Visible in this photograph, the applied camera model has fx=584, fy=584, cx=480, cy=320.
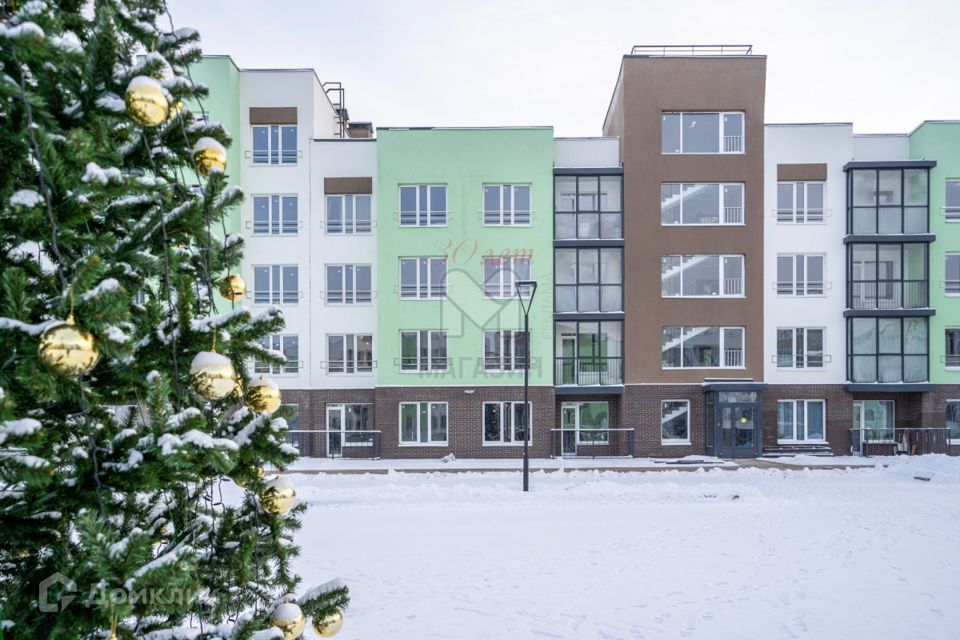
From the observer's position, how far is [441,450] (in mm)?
23734

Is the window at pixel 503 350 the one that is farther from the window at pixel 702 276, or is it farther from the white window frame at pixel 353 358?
the window at pixel 702 276

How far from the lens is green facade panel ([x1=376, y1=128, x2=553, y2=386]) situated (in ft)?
78.2

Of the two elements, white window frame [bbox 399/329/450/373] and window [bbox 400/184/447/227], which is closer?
white window frame [bbox 399/329/450/373]

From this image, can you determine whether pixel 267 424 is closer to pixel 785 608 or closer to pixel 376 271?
pixel 785 608

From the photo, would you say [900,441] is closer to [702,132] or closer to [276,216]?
[702,132]

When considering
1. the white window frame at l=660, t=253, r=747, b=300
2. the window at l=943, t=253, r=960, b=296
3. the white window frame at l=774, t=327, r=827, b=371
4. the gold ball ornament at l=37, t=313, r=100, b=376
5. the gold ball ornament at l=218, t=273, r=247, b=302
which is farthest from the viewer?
the window at l=943, t=253, r=960, b=296

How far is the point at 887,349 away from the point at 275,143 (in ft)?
89.1

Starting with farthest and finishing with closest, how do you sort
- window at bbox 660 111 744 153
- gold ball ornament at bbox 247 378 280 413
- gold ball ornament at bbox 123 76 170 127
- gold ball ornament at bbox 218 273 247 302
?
1. window at bbox 660 111 744 153
2. gold ball ornament at bbox 218 273 247 302
3. gold ball ornament at bbox 247 378 280 413
4. gold ball ornament at bbox 123 76 170 127

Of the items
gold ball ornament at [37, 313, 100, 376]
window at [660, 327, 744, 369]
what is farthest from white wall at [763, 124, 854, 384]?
gold ball ornament at [37, 313, 100, 376]

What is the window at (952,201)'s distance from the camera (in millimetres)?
24641

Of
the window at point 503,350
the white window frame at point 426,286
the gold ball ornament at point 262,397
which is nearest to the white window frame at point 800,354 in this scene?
the window at point 503,350

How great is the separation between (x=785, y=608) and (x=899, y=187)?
80.9 ft

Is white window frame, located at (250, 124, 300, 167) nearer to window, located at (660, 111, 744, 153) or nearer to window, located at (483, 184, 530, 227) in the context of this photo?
window, located at (483, 184, 530, 227)

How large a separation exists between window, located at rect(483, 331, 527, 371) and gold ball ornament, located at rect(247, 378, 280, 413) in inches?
831
